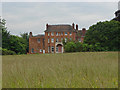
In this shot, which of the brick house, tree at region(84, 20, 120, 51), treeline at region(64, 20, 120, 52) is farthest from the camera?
the brick house

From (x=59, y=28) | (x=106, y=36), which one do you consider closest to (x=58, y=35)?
(x=59, y=28)

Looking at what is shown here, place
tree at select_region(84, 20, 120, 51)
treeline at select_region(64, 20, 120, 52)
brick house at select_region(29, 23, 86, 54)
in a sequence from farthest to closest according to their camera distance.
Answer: brick house at select_region(29, 23, 86, 54) < tree at select_region(84, 20, 120, 51) < treeline at select_region(64, 20, 120, 52)

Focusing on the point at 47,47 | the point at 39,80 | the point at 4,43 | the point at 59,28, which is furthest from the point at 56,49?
the point at 39,80

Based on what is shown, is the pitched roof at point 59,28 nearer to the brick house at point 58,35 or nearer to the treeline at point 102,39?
the brick house at point 58,35

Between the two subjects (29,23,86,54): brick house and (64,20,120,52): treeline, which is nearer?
(64,20,120,52): treeline

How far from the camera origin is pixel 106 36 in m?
33.1

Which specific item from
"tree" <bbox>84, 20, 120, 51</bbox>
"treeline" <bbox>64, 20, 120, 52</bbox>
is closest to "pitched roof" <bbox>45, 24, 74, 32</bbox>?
"treeline" <bbox>64, 20, 120, 52</bbox>

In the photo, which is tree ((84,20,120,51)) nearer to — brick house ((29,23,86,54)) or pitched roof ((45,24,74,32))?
brick house ((29,23,86,54))

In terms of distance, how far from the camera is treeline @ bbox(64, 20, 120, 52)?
31.2 meters

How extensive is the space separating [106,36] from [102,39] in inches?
43.7

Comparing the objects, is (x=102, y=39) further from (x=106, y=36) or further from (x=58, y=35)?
(x=58, y=35)

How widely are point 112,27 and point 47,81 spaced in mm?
31420

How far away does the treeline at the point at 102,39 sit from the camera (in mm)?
31234

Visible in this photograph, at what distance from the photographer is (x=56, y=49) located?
55406 millimetres
